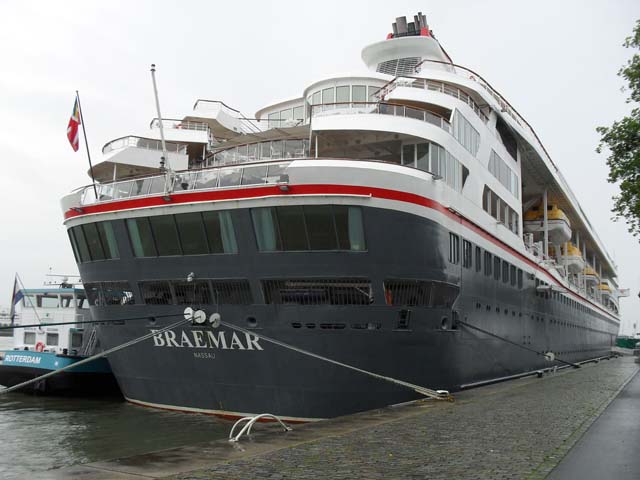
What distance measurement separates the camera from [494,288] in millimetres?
21719

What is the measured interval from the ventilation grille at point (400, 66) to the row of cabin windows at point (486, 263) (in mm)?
9747

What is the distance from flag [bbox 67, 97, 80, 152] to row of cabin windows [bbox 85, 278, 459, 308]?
4552 mm

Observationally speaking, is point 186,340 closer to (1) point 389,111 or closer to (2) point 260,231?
(2) point 260,231

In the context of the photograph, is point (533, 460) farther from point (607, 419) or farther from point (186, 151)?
point (186, 151)

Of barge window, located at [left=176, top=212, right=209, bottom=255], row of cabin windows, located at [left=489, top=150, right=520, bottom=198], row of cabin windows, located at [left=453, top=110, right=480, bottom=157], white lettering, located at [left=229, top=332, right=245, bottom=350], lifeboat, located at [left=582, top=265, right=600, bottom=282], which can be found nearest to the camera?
white lettering, located at [left=229, top=332, right=245, bottom=350]

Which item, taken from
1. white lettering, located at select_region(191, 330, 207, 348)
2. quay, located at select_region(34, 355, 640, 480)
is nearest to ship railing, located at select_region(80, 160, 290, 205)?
white lettering, located at select_region(191, 330, 207, 348)

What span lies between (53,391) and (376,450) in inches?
805

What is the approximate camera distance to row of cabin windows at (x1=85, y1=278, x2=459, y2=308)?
15102 mm

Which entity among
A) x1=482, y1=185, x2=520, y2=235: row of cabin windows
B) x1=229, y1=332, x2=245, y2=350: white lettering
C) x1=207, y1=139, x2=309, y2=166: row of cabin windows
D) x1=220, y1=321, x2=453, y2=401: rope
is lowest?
x1=220, y1=321, x2=453, y2=401: rope

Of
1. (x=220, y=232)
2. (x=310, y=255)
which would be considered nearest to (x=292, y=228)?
(x=310, y=255)

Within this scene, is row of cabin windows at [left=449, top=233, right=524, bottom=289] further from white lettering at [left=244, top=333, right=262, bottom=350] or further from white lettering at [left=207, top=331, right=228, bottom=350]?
white lettering at [left=207, top=331, right=228, bottom=350]

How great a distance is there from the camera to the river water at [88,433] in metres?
13.5

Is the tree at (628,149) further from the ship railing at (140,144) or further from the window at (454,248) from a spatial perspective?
the ship railing at (140,144)

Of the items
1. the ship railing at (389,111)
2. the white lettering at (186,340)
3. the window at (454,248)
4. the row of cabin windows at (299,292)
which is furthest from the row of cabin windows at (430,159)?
the white lettering at (186,340)
